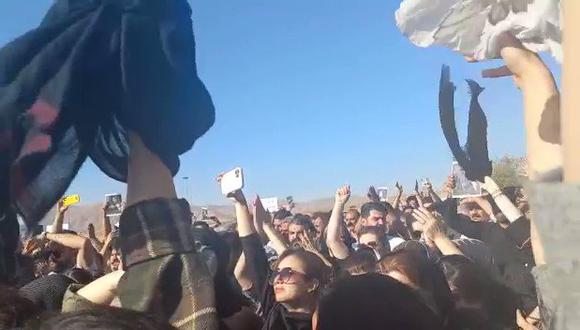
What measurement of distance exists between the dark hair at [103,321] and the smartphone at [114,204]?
1.40ft

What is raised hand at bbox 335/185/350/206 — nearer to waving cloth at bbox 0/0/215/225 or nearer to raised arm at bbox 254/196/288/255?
raised arm at bbox 254/196/288/255

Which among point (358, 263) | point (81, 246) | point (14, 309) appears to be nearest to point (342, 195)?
point (358, 263)

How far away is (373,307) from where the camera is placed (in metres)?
1.20

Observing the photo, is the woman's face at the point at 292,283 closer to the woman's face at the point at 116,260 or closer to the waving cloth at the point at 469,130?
the woman's face at the point at 116,260

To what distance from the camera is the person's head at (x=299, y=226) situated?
7.97 ft

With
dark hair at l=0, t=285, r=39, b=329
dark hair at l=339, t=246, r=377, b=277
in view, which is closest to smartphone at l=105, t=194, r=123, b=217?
dark hair at l=0, t=285, r=39, b=329

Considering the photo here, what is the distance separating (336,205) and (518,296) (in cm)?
63

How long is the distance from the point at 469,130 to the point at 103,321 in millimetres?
795

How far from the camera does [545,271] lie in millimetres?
592

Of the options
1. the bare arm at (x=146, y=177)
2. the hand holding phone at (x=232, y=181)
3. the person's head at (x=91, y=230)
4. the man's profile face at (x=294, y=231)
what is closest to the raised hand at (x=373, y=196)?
the man's profile face at (x=294, y=231)

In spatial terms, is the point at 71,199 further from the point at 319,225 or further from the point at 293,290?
the point at 319,225

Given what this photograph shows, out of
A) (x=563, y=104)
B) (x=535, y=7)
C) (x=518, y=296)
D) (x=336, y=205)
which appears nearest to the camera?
(x=563, y=104)

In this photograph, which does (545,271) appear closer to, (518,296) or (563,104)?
(563,104)

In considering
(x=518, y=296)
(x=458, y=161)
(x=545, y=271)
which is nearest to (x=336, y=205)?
(x=518, y=296)
